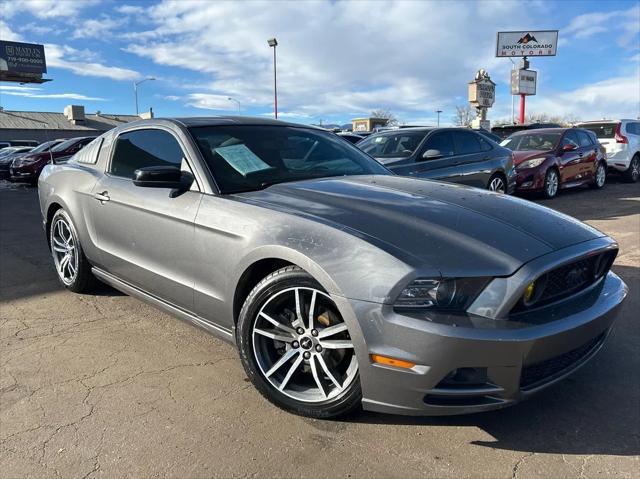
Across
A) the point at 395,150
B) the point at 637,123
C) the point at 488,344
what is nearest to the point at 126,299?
the point at 488,344

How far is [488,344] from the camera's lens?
7.04 feet

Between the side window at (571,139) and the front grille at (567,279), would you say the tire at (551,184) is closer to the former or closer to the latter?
the side window at (571,139)

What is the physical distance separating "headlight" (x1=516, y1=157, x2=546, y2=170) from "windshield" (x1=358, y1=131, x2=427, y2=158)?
142 inches

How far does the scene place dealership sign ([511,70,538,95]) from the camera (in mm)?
40719

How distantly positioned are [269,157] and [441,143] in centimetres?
528

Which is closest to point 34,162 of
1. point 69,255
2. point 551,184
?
point 69,255

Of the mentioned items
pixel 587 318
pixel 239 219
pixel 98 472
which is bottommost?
pixel 98 472

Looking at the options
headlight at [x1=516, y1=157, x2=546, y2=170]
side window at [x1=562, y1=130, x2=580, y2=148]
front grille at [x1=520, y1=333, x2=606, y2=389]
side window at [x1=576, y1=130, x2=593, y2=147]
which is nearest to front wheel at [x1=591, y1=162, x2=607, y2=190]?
side window at [x1=576, y1=130, x2=593, y2=147]

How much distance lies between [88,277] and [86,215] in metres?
0.60

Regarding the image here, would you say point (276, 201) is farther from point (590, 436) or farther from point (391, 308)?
point (590, 436)

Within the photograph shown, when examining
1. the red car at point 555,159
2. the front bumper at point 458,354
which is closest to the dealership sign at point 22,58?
the red car at point 555,159

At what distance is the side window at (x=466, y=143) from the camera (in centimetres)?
854

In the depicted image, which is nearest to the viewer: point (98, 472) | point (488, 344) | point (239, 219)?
point (488, 344)

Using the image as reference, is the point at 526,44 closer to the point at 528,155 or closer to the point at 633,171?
the point at 633,171
